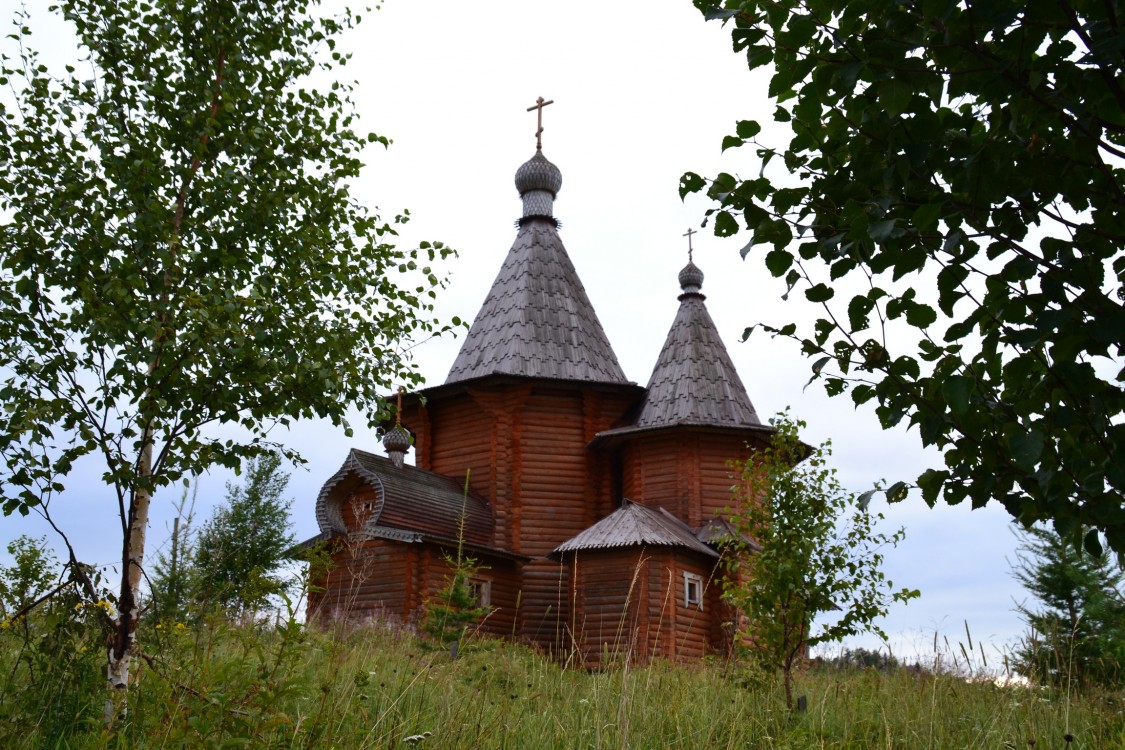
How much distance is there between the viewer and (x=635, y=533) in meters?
18.8

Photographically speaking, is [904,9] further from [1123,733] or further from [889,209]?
[1123,733]

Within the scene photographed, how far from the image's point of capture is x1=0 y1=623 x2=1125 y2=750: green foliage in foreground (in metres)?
4.32

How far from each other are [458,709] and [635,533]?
542 inches

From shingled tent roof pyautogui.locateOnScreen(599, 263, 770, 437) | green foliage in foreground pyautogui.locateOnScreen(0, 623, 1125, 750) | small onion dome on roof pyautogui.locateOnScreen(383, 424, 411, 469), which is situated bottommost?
green foliage in foreground pyautogui.locateOnScreen(0, 623, 1125, 750)

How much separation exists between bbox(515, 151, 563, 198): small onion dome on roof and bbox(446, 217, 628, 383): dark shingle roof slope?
145cm

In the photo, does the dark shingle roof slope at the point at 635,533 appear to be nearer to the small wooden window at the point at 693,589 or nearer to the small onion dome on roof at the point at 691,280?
the small wooden window at the point at 693,589

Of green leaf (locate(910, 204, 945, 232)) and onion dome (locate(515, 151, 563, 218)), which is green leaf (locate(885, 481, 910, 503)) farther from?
onion dome (locate(515, 151, 563, 218))

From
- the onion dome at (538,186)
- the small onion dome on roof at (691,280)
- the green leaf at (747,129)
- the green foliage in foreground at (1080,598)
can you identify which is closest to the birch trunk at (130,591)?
the green leaf at (747,129)

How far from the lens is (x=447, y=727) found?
5055 millimetres

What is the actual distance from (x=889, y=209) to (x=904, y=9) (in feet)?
1.95

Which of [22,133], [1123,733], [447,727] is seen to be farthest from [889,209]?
[22,133]

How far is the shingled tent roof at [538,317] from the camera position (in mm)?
22828

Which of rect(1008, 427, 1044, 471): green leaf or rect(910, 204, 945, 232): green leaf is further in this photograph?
rect(910, 204, 945, 232): green leaf

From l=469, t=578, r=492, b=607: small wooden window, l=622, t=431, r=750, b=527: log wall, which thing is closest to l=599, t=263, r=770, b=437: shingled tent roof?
l=622, t=431, r=750, b=527: log wall
